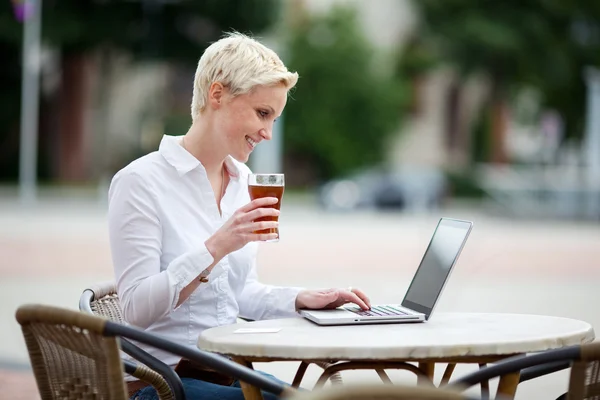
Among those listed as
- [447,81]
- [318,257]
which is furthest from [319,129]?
[318,257]

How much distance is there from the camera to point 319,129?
4453 cm

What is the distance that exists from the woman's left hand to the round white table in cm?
19

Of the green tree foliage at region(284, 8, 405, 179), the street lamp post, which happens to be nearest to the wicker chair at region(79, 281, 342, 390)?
the street lamp post

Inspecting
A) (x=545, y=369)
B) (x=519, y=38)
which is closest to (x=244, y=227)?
(x=545, y=369)

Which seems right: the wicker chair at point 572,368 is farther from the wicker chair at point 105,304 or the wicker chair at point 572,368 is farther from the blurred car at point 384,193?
the blurred car at point 384,193

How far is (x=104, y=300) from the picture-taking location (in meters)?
3.39

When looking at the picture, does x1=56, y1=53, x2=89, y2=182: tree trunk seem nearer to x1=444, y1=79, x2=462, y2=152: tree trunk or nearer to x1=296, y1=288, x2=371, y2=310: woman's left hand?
x1=444, y1=79, x2=462, y2=152: tree trunk

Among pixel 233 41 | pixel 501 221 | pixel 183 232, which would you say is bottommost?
pixel 501 221

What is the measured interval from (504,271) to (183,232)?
11596mm

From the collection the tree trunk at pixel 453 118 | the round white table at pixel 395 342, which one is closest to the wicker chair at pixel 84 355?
the round white table at pixel 395 342

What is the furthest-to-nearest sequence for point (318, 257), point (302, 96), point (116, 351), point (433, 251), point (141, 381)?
1. point (302, 96)
2. point (318, 257)
3. point (433, 251)
4. point (141, 381)
5. point (116, 351)

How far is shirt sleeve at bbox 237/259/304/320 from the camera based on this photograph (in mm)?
3387

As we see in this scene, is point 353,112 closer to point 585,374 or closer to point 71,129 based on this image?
point 71,129

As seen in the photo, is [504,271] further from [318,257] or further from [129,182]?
[129,182]
